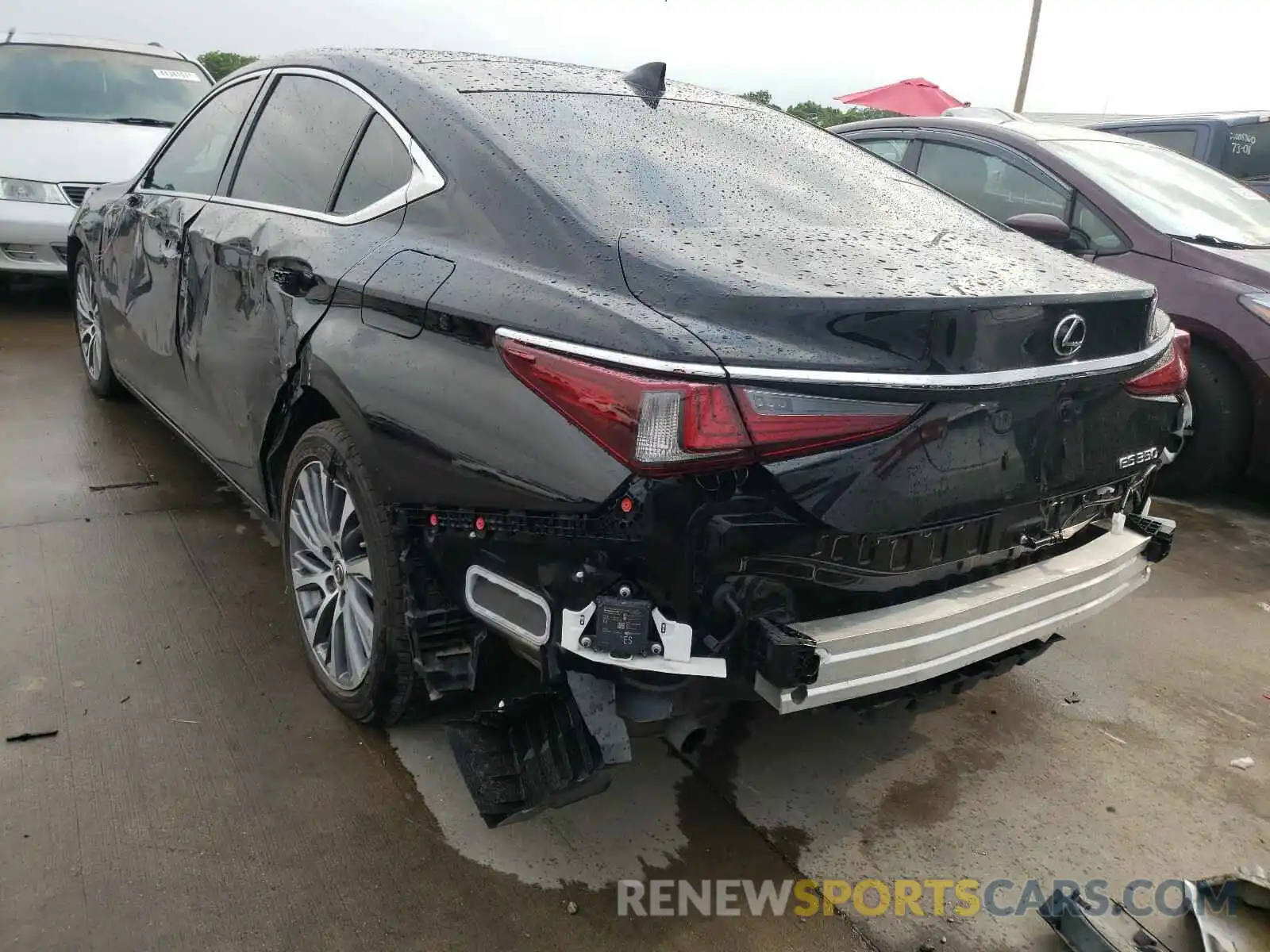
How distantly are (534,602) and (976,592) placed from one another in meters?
0.96

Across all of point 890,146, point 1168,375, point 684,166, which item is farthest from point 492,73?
point 890,146

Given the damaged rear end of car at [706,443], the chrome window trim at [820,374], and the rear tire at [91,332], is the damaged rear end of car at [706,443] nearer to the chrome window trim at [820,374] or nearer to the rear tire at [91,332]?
the chrome window trim at [820,374]

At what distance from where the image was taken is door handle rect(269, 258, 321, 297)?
256 centimetres

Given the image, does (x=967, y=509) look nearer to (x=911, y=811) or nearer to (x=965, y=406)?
(x=965, y=406)

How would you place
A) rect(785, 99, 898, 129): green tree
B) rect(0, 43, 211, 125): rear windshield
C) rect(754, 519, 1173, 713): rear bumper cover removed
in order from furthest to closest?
rect(785, 99, 898, 129): green tree → rect(0, 43, 211, 125): rear windshield → rect(754, 519, 1173, 713): rear bumper cover removed

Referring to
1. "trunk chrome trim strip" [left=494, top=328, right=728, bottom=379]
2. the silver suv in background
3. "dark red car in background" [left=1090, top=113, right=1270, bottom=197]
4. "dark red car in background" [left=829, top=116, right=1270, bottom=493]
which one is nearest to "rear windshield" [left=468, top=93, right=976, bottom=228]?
"trunk chrome trim strip" [left=494, top=328, right=728, bottom=379]

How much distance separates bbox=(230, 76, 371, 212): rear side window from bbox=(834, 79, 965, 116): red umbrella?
47.0ft

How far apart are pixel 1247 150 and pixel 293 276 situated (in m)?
8.86

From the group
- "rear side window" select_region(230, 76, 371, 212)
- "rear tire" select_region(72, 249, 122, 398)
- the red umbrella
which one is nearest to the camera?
"rear side window" select_region(230, 76, 371, 212)

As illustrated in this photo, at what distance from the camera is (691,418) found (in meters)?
1.74

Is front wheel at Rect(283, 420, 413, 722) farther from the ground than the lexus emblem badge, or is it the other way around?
the lexus emblem badge

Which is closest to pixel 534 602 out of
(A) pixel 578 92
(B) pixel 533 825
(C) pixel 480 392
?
(C) pixel 480 392

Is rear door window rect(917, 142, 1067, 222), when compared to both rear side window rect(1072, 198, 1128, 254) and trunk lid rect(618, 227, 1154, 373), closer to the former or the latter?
rear side window rect(1072, 198, 1128, 254)

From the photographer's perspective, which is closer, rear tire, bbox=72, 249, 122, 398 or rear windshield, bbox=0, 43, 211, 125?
rear tire, bbox=72, 249, 122, 398
